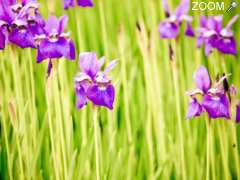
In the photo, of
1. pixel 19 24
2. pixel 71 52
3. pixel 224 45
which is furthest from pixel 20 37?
pixel 224 45

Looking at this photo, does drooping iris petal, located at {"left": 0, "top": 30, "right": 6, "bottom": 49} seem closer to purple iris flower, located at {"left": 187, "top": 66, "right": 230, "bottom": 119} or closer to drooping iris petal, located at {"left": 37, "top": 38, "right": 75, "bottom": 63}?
drooping iris petal, located at {"left": 37, "top": 38, "right": 75, "bottom": 63}

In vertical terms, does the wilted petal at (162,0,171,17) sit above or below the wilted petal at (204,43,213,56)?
above

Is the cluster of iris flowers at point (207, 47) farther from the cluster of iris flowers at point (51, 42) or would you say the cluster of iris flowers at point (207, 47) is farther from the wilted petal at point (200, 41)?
the cluster of iris flowers at point (51, 42)

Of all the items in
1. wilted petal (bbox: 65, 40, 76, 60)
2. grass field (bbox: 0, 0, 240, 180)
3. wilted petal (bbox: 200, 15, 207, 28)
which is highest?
wilted petal (bbox: 200, 15, 207, 28)

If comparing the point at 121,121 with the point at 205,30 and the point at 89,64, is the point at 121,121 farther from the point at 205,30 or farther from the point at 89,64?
the point at 205,30

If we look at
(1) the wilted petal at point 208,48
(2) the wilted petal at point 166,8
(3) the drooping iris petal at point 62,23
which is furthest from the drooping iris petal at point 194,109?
(3) the drooping iris petal at point 62,23

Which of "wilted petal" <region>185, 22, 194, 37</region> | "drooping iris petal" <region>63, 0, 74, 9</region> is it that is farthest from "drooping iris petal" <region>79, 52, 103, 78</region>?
"wilted petal" <region>185, 22, 194, 37</region>

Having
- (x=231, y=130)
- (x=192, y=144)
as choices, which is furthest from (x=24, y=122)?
(x=231, y=130)

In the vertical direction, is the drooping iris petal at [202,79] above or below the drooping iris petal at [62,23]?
below
